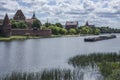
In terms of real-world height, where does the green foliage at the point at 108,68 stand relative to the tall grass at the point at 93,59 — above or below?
above

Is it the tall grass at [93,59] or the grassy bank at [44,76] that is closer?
the grassy bank at [44,76]

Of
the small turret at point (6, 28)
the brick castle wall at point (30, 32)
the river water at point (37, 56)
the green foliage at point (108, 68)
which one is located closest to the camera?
the green foliage at point (108, 68)

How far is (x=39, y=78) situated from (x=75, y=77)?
14.5 ft

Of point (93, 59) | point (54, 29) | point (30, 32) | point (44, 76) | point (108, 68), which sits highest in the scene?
point (108, 68)

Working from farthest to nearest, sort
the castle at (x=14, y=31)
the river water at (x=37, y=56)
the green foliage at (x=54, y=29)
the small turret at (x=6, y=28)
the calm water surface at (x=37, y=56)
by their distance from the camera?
the green foliage at (x=54, y=29) < the castle at (x=14, y=31) < the small turret at (x=6, y=28) < the calm water surface at (x=37, y=56) < the river water at (x=37, y=56)

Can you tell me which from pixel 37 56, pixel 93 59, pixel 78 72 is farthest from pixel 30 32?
pixel 78 72

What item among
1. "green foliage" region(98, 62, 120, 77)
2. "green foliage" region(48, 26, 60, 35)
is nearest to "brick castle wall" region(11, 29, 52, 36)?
"green foliage" region(48, 26, 60, 35)

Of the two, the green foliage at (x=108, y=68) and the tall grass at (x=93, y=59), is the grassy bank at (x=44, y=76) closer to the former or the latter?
the green foliage at (x=108, y=68)

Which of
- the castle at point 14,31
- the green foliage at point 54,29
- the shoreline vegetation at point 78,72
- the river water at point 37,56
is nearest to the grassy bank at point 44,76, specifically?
the shoreline vegetation at point 78,72

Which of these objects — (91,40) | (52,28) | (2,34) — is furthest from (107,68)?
(52,28)

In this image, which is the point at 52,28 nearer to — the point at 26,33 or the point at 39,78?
the point at 26,33

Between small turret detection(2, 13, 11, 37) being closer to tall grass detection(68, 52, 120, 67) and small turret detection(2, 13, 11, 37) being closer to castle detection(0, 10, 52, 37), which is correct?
castle detection(0, 10, 52, 37)

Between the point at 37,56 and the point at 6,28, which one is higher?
the point at 6,28

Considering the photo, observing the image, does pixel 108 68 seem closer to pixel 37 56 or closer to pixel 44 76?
pixel 44 76
